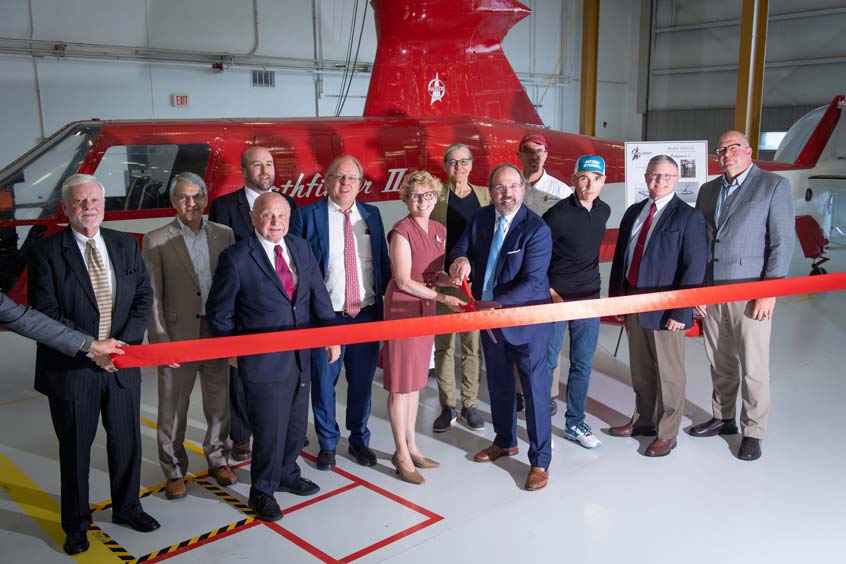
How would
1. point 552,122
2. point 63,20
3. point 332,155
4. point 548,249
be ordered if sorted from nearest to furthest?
point 548,249, point 332,155, point 63,20, point 552,122

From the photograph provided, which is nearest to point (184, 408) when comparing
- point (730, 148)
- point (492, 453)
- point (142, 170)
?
point (492, 453)

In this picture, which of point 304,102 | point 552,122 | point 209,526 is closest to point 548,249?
point 209,526

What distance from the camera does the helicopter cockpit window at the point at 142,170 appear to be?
5.71 meters

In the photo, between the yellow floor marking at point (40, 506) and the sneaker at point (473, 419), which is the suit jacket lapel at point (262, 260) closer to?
the yellow floor marking at point (40, 506)

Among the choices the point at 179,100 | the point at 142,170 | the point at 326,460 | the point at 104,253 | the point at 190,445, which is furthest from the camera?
the point at 179,100

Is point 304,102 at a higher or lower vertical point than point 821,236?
higher

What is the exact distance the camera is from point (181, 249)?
12.3 feet

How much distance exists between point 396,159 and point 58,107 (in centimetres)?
851

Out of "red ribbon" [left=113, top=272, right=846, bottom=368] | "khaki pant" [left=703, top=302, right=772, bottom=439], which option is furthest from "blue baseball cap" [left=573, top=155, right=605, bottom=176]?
"khaki pant" [left=703, top=302, right=772, bottom=439]

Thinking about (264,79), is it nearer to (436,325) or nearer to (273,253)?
(273,253)

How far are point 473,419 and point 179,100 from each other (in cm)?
1123

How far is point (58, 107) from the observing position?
39.9 ft

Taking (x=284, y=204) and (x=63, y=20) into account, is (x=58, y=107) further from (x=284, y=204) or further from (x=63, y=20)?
(x=284, y=204)

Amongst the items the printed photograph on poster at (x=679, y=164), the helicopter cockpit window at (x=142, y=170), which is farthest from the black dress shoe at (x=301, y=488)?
the printed photograph on poster at (x=679, y=164)
